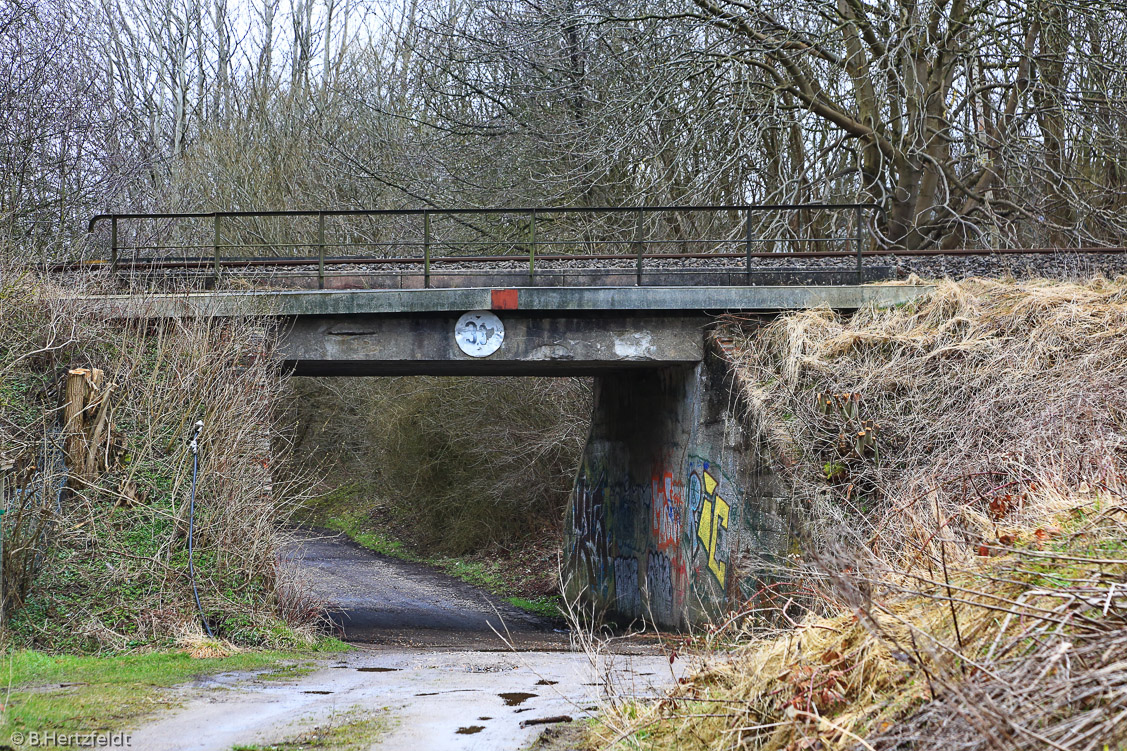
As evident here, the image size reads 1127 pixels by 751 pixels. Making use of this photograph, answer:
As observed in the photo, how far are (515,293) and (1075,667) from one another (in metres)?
8.93

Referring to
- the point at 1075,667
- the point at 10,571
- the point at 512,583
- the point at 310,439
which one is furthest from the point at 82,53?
the point at 1075,667

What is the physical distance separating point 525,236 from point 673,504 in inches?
310

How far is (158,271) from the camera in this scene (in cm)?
1257

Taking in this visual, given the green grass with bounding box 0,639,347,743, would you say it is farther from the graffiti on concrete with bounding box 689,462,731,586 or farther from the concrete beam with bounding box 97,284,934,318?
the graffiti on concrete with bounding box 689,462,731,586

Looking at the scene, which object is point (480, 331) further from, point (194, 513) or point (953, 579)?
point (953, 579)

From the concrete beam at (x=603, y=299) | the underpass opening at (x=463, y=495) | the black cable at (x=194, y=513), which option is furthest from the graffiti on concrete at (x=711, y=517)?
the black cable at (x=194, y=513)

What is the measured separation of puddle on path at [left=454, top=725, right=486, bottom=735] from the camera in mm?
5625

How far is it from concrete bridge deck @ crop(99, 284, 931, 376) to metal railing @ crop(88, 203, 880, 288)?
21.1 inches

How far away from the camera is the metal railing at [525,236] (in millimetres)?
13055

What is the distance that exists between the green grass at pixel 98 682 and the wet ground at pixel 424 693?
0.86ft

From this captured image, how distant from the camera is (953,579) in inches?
173

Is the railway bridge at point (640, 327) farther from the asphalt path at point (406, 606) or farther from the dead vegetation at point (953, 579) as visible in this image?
the asphalt path at point (406, 606)

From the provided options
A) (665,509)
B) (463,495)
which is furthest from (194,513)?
(463,495)

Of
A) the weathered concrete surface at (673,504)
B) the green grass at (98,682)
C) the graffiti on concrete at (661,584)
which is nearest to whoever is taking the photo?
the green grass at (98,682)
